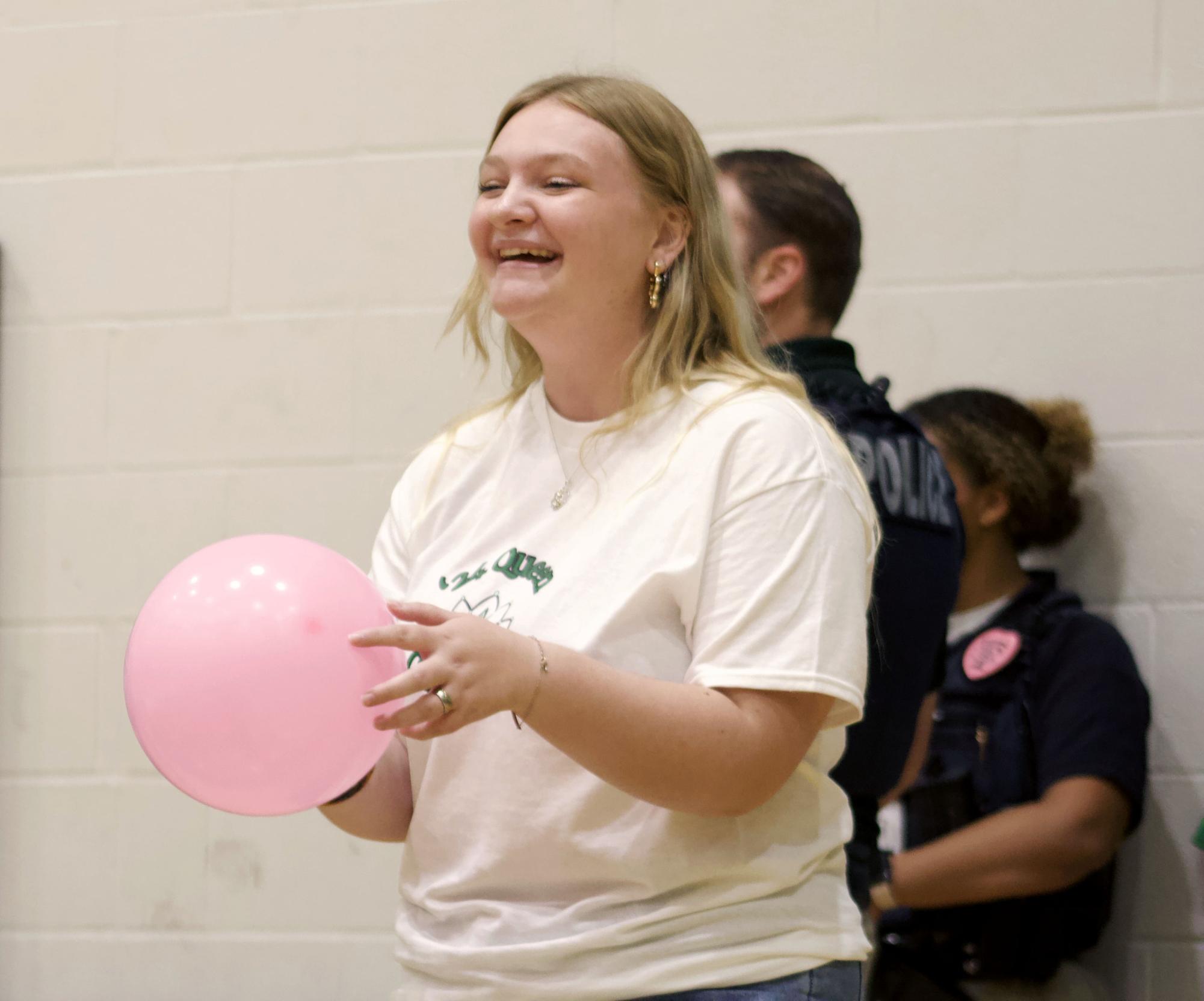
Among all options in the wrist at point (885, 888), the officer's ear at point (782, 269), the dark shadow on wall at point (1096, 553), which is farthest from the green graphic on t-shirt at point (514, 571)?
the dark shadow on wall at point (1096, 553)

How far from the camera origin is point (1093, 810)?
204 cm

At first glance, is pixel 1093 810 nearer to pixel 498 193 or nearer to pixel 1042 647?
pixel 1042 647

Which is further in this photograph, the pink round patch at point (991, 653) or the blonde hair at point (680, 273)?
the pink round patch at point (991, 653)

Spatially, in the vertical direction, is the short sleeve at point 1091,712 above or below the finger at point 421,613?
below

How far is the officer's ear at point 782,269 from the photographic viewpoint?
1953mm

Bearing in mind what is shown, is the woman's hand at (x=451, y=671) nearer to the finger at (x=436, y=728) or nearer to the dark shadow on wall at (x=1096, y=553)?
the finger at (x=436, y=728)

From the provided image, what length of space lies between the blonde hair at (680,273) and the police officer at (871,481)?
0.10 m

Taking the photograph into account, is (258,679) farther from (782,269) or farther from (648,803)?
(782,269)

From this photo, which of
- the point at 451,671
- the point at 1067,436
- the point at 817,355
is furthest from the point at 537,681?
the point at 1067,436

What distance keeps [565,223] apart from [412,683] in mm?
533

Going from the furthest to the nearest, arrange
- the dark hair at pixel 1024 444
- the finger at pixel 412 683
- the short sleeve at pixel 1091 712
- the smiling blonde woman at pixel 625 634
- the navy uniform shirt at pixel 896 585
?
the dark hair at pixel 1024 444, the short sleeve at pixel 1091 712, the navy uniform shirt at pixel 896 585, the smiling blonde woman at pixel 625 634, the finger at pixel 412 683

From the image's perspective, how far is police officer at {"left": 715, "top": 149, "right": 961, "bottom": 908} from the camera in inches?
65.4

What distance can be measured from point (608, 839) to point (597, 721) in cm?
14

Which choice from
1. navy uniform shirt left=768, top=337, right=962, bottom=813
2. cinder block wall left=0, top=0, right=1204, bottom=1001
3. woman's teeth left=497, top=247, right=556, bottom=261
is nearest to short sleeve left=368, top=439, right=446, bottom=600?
woman's teeth left=497, top=247, right=556, bottom=261
